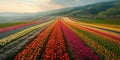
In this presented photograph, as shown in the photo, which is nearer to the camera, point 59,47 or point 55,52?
point 55,52

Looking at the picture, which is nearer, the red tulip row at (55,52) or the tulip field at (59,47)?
the red tulip row at (55,52)

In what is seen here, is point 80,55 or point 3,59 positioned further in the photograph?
point 80,55

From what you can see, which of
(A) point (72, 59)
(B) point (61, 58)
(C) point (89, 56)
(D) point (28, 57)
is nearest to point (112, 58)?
(C) point (89, 56)

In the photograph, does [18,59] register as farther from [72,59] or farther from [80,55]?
[80,55]

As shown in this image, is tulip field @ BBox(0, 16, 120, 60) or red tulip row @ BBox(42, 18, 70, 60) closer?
red tulip row @ BBox(42, 18, 70, 60)

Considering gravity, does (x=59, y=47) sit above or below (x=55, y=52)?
below

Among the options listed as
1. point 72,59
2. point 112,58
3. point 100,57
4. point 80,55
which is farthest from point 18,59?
point 112,58

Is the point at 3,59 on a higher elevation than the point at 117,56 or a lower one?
higher

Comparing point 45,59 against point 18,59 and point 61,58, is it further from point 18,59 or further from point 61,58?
point 18,59

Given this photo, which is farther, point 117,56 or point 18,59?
point 117,56

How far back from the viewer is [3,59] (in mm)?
11094

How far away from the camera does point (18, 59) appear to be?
1103 cm

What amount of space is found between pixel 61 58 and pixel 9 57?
13.0 feet

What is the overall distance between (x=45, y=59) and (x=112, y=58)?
4972 millimetres
